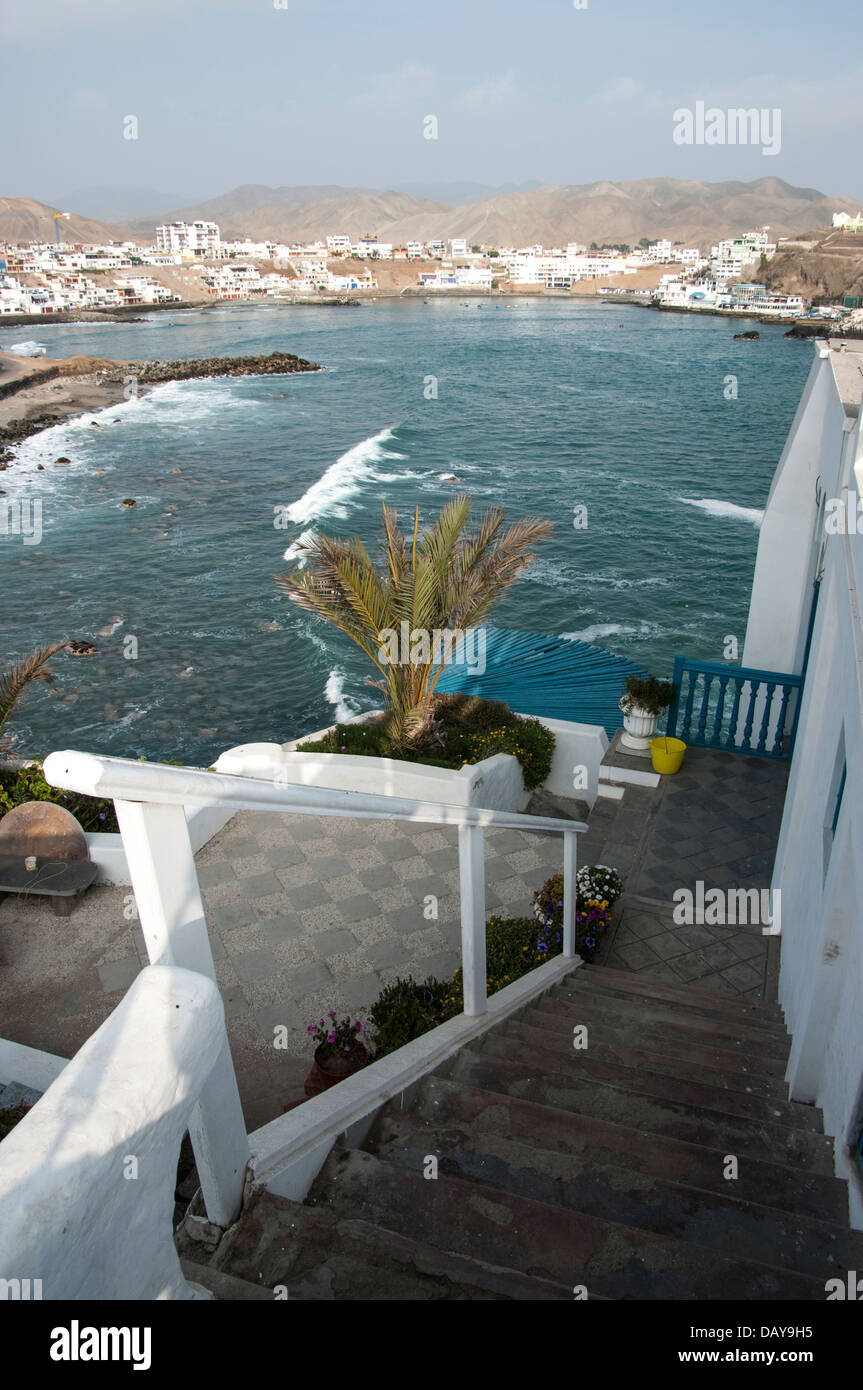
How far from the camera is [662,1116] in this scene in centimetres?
426

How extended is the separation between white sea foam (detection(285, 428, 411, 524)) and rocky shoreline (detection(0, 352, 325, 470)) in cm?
1655

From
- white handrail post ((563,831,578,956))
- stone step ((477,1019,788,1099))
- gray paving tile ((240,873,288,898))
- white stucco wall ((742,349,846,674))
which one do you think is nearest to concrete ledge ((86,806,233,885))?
gray paving tile ((240,873,288,898))

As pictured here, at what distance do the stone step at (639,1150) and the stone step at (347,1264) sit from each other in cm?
97

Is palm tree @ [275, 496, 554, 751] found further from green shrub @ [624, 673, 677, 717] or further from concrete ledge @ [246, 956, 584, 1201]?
concrete ledge @ [246, 956, 584, 1201]

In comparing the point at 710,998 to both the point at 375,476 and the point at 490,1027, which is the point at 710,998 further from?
the point at 375,476

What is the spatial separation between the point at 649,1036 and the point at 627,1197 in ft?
6.09

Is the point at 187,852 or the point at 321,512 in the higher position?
the point at 187,852

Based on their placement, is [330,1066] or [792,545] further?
[792,545]

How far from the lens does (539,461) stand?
45000 millimetres

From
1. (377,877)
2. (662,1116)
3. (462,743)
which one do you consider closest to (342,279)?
(462,743)

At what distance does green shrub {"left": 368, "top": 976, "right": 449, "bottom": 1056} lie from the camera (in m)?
5.32

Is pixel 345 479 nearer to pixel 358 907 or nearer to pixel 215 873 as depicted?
pixel 215 873
